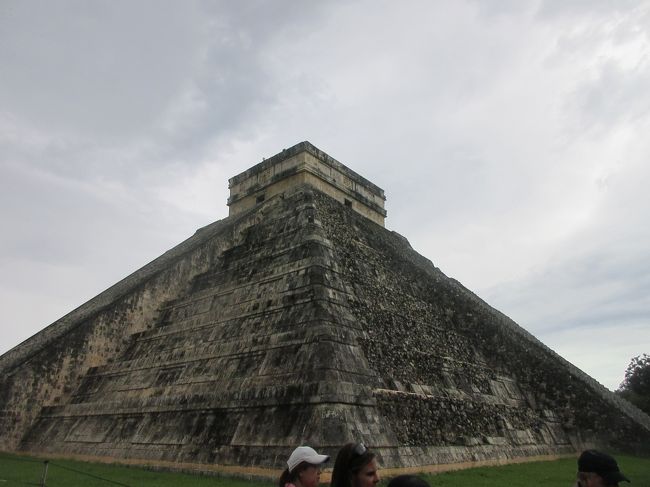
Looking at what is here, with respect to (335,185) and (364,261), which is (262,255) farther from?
(335,185)

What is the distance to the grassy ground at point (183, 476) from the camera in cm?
737

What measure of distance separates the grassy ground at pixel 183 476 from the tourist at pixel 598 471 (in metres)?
5.06

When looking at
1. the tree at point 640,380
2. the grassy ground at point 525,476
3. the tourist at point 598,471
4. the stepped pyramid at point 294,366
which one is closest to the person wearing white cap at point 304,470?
the tourist at point 598,471

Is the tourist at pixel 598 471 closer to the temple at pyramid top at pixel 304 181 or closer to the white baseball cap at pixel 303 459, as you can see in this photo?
the white baseball cap at pixel 303 459

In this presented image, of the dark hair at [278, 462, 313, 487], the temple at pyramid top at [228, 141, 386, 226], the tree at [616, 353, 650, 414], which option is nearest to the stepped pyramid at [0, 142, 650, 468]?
the temple at pyramid top at [228, 141, 386, 226]

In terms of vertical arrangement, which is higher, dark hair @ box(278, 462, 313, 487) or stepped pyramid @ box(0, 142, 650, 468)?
stepped pyramid @ box(0, 142, 650, 468)

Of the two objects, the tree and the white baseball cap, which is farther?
the tree

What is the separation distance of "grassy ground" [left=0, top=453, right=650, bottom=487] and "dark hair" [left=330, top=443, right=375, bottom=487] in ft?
16.2

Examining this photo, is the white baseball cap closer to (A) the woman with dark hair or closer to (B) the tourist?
(A) the woman with dark hair

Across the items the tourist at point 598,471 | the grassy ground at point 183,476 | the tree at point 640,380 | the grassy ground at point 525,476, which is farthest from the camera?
the tree at point 640,380

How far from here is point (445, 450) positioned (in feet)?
29.3

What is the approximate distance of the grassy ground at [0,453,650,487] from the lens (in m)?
7.37

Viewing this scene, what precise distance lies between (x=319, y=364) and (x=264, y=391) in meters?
1.01

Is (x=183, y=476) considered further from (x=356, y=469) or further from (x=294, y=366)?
(x=356, y=469)
